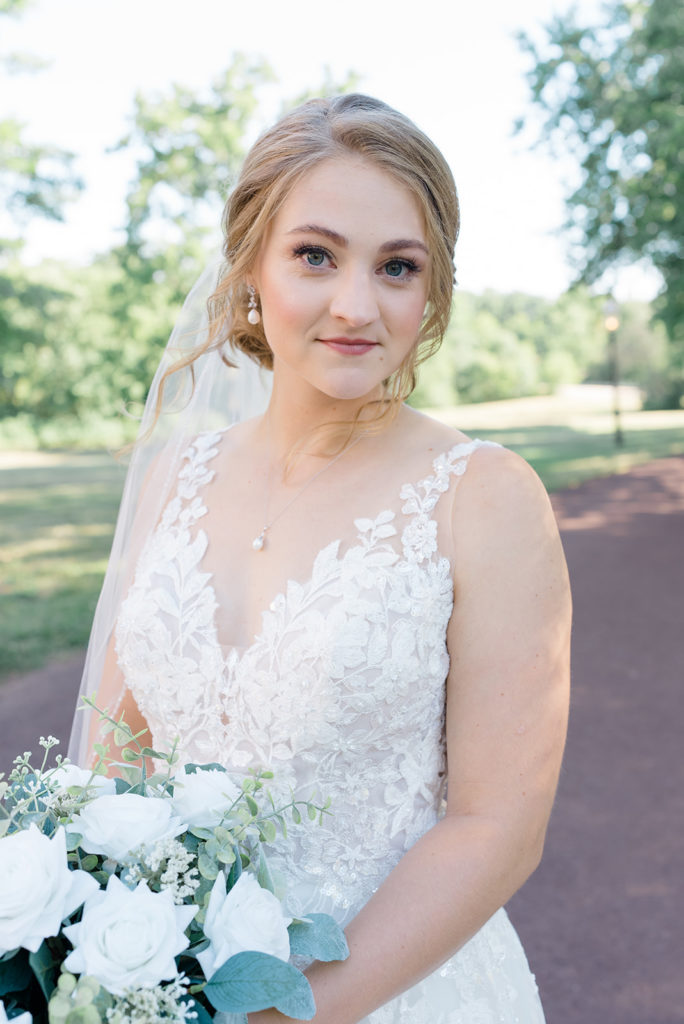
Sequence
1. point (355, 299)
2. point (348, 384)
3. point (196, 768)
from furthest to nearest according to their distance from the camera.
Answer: point (348, 384), point (355, 299), point (196, 768)

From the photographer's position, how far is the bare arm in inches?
63.7

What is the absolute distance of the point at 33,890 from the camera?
1.16m

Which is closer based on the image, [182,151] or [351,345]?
[351,345]

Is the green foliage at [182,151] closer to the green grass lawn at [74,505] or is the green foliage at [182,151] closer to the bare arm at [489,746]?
the green grass lawn at [74,505]

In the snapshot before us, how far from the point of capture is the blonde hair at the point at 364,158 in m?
1.87

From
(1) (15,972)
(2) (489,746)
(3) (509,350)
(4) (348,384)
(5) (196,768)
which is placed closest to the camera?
(1) (15,972)

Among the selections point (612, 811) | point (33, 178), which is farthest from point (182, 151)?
point (612, 811)

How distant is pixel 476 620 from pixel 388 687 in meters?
0.23

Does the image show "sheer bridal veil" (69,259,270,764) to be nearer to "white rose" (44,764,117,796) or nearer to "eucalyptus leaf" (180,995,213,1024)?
"white rose" (44,764,117,796)

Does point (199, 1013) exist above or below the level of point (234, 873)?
below

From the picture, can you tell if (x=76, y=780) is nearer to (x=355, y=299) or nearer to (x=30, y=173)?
(x=355, y=299)

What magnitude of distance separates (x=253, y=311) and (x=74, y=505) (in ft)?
59.4

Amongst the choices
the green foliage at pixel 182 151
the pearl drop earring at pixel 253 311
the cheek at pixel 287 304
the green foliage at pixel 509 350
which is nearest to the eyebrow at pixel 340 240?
the cheek at pixel 287 304

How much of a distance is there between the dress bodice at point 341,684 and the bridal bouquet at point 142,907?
398 millimetres
